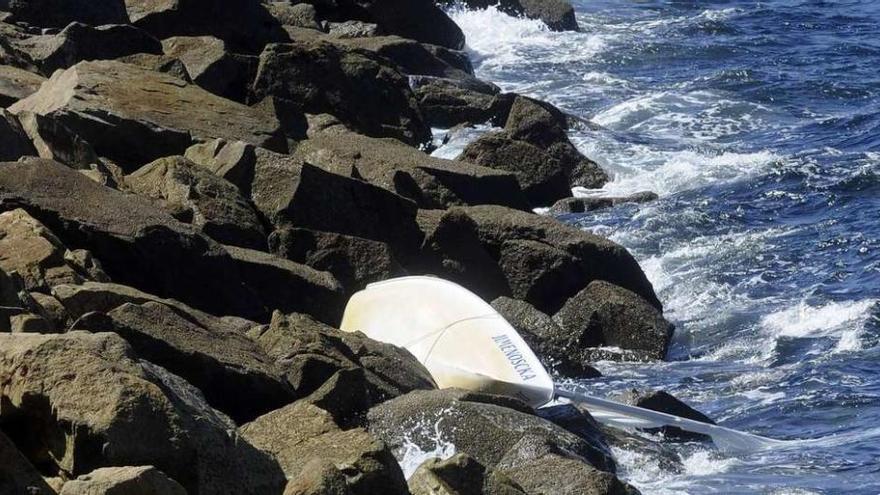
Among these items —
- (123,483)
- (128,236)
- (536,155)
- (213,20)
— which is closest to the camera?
(123,483)

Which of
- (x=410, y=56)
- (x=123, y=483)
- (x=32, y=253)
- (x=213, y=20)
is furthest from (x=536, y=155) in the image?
(x=123, y=483)

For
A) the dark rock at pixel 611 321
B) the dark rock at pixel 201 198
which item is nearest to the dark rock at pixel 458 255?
the dark rock at pixel 611 321

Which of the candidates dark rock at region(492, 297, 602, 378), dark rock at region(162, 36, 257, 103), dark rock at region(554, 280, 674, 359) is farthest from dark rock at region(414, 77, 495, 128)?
dark rock at region(492, 297, 602, 378)

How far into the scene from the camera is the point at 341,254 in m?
12.1

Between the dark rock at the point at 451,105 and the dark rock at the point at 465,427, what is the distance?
11.9 metres

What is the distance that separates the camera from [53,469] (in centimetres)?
593

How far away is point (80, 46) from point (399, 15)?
387 inches

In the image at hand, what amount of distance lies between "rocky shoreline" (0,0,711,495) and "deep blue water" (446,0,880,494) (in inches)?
24.2

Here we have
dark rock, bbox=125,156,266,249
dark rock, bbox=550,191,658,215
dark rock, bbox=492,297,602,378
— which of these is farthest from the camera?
dark rock, bbox=550,191,658,215

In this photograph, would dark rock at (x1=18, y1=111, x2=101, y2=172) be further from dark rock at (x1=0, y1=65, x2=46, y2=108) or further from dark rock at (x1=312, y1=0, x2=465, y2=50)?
dark rock at (x1=312, y1=0, x2=465, y2=50)

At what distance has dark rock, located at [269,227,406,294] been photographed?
11898 millimetres

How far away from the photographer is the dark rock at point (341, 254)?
39.0 ft

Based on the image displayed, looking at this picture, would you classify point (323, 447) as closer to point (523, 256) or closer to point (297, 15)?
point (523, 256)

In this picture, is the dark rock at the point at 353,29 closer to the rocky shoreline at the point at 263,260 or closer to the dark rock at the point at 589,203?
the rocky shoreline at the point at 263,260
